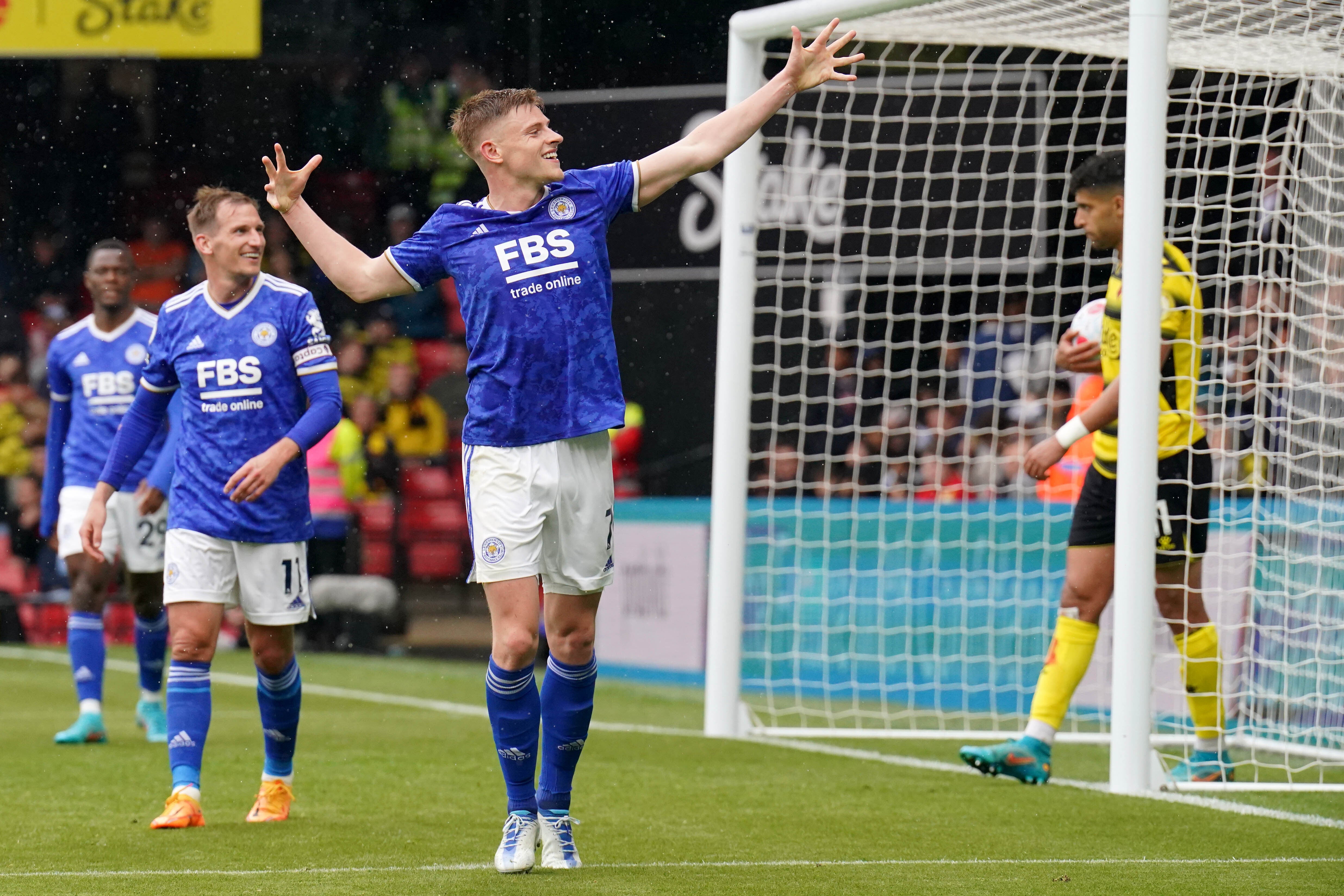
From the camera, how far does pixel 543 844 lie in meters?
4.80

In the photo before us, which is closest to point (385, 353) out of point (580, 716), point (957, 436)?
point (957, 436)

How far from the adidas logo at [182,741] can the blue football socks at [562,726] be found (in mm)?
1327

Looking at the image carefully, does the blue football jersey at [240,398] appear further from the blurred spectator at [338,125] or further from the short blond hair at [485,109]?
the blurred spectator at [338,125]

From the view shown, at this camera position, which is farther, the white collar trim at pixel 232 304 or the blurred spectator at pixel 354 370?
the blurred spectator at pixel 354 370

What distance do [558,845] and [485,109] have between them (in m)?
1.95

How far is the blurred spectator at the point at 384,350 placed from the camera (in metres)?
15.9

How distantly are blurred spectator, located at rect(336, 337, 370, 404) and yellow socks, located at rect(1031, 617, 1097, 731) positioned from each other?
9.95 metres

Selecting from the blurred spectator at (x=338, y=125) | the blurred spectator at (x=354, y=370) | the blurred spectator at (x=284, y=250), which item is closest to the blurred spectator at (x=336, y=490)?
Answer: the blurred spectator at (x=354, y=370)

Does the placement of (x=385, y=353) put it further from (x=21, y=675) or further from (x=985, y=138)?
(x=985, y=138)

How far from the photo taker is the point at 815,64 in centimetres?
494

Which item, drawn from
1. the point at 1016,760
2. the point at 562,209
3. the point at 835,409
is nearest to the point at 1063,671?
the point at 1016,760

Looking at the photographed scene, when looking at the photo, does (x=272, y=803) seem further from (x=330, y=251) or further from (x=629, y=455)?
(x=629, y=455)

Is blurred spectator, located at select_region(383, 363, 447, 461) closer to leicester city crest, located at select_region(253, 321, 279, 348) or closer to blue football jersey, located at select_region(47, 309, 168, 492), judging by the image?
blue football jersey, located at select_region(47, 309, 168, 492)

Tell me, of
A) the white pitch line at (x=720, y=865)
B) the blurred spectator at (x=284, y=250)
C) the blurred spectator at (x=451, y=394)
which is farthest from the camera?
the blurred spectator at (x=284, y=250)
